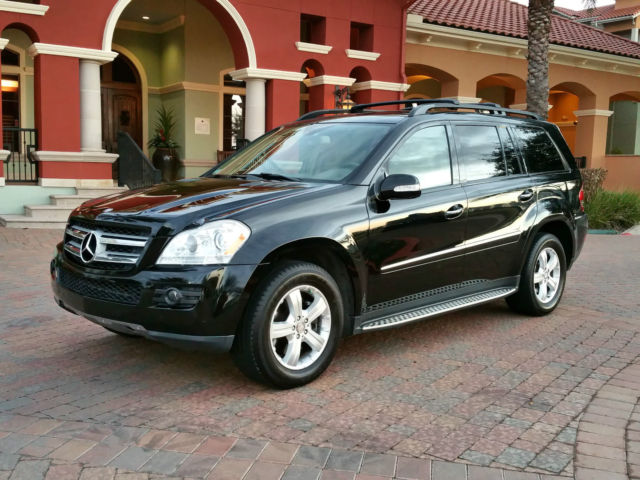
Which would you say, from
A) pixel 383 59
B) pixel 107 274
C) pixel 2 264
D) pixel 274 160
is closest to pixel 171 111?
pixel 383 59

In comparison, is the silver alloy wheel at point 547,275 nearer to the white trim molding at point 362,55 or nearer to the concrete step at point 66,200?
the concrete step at point 66,200

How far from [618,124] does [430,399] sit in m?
34.7

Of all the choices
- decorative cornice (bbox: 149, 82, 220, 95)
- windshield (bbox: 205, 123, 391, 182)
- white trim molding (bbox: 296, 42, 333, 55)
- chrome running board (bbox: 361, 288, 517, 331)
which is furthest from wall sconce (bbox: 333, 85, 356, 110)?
chrome running board (bbox: 361, 288, 517, 331)

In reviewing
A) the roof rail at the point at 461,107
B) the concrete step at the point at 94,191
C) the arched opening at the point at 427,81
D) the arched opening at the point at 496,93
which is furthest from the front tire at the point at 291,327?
the arched opening at the point at 496,93

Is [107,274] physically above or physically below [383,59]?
below

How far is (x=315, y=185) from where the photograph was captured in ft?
15.7

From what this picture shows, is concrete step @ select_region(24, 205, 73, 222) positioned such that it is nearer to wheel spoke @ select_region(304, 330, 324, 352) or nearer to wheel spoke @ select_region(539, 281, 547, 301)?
wheel spoke @ select_region(539, 281, 547, 301)

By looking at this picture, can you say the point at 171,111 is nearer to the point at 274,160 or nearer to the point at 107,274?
the point at 274,160

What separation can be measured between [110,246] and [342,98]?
1391 centimetres

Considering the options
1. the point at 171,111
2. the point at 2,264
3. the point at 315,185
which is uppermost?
the point at 171,111

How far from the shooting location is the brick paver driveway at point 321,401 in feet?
11.2

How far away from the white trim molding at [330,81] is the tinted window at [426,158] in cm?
1247

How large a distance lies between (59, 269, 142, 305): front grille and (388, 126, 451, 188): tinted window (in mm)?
2041

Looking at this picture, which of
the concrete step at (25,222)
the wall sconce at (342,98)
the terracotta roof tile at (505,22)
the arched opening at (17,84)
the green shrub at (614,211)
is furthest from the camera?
the terracotta roof tile at (505,22)
